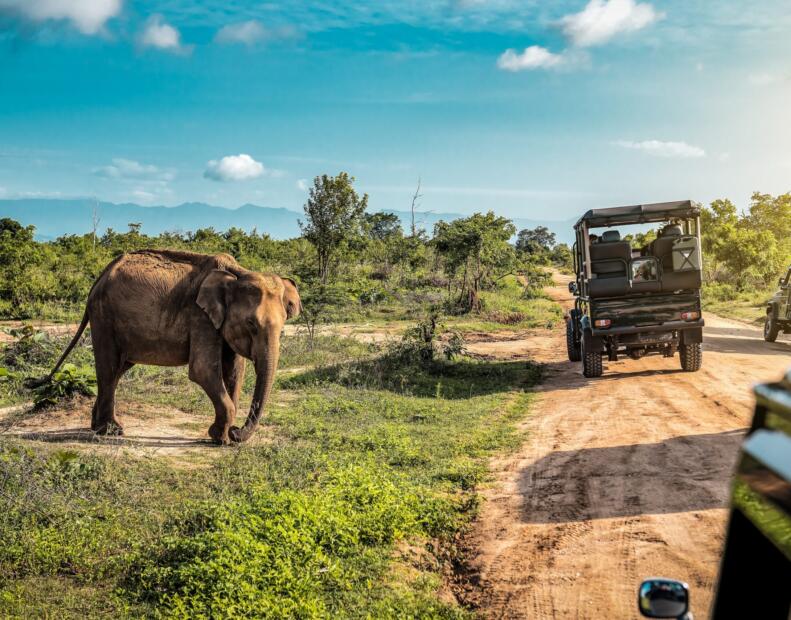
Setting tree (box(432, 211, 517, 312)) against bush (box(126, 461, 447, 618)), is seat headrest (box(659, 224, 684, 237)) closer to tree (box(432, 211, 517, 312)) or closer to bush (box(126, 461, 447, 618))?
bush (box(126, 461, 447, 618))

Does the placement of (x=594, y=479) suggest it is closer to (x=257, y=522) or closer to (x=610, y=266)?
(x=257, y=522)

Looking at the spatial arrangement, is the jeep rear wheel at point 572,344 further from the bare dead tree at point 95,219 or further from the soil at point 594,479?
the bare dead tree at point 95,219

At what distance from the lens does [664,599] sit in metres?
1.77

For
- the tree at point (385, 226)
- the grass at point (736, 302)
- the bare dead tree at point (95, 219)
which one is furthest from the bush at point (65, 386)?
the tree at point (385, 226)

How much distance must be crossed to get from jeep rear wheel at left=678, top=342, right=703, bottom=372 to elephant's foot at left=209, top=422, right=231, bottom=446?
338 inches

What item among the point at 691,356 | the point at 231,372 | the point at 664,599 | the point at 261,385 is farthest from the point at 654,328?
the point at 664,599

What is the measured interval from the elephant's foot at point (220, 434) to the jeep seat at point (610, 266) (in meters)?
7.09

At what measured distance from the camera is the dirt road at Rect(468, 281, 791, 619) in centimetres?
476

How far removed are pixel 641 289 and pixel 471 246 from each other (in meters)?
14.4

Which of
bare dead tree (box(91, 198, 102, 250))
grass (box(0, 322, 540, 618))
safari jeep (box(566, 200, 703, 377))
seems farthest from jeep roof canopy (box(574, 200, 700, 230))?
bare dead tree (box(91, 198, 102, 250))

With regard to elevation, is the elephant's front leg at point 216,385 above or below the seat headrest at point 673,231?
below

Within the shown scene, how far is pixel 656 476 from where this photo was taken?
6.82m

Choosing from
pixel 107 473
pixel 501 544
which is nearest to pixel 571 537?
pixel 501 544

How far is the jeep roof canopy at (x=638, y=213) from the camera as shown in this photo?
12625mm
